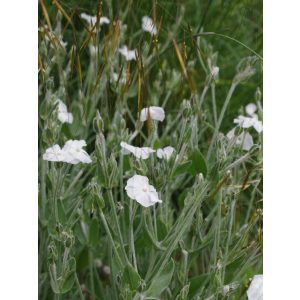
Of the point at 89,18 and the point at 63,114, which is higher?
the point at 89,18

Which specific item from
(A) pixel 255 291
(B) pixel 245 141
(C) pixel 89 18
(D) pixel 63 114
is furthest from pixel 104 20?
(A) pixel 255 291

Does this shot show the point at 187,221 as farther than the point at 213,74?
No

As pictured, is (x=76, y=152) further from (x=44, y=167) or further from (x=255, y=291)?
(x=255, y=291)

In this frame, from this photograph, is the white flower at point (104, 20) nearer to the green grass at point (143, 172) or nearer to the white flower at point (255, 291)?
the green grass at point (143, 172)

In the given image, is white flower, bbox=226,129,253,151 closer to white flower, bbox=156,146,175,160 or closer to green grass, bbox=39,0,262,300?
green grass, bbox=39,0,262,300

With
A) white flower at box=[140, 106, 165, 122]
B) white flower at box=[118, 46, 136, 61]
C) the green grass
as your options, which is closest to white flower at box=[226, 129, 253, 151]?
the green grass

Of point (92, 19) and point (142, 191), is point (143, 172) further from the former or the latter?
point (92, 19)

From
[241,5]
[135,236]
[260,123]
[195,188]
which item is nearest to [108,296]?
[135,236]
